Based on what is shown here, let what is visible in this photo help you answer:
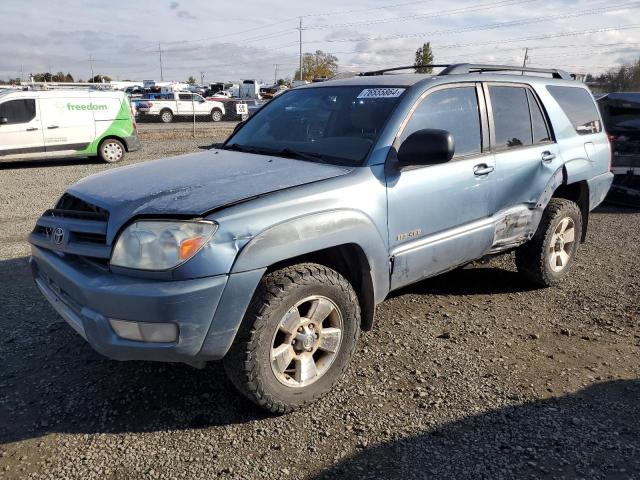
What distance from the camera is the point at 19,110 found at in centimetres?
1192

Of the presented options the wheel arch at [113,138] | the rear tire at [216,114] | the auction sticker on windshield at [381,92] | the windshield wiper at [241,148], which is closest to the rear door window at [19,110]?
the wheel arch at [113,138]

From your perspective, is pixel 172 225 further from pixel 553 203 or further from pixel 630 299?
pixel 630 299

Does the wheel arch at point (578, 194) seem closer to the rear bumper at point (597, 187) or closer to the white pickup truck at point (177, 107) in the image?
the rear bumper at point (597, 187)

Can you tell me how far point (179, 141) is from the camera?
60.6 ft

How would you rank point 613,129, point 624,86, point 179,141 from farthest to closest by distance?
point 624,86 → point 179,141 → point 613,129

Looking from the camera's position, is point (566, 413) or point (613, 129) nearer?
point (566, 413)

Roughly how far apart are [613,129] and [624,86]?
60.6 m

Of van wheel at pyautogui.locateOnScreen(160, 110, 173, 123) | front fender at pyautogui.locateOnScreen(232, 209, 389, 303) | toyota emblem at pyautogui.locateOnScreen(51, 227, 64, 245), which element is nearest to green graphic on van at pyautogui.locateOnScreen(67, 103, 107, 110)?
toyota emblem at pyautogui.locateOnScreen(51, 227, 64, 245)

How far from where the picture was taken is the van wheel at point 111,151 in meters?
13.1

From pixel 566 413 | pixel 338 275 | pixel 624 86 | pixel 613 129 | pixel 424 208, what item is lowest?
pixel 566 413

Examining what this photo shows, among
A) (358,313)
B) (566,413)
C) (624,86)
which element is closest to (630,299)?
(566,413)

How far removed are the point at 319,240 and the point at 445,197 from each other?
113cm

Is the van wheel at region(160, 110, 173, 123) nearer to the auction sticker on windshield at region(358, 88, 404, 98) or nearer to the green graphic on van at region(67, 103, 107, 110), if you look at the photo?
A: the green graphic on van at region(67, 103, 107, 110)

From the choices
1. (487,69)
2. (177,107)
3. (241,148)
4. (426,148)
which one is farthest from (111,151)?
(177,107)
